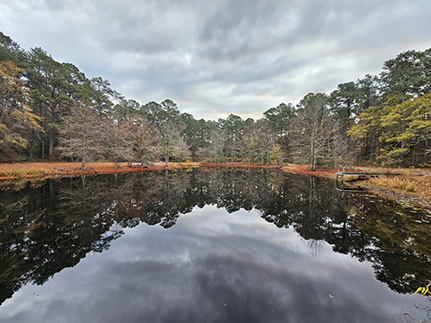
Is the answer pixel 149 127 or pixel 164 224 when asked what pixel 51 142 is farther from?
pixel 164 224

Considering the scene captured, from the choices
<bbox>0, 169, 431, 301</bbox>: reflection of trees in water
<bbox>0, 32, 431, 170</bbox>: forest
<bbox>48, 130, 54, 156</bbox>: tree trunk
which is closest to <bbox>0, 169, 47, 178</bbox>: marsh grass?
<bbox>0, 32, 431, 170</bbox>: forest

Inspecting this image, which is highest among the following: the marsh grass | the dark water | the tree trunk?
the tree trunk

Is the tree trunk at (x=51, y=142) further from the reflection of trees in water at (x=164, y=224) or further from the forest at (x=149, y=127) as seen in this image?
the reflection of trees in water at (x=164, y=224)

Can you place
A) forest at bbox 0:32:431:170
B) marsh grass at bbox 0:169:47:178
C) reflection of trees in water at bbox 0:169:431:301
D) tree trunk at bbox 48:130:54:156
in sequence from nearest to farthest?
reflection of trees in water at bbox 0:169:431:301, marsh grass at bbox 0:169:47:178, forest at bbox 0:32:431:170, tree trunk at bbox 48:130:54:156

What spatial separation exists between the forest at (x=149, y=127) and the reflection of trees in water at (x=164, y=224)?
477 inches

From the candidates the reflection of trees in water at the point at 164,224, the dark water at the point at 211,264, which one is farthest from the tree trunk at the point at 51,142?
the dark water at the point at 211,264

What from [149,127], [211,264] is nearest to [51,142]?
[149,127]

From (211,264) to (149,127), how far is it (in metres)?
26.5

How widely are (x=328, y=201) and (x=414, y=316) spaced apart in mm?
6624

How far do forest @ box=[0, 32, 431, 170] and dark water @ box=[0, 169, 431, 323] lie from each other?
14.4 m

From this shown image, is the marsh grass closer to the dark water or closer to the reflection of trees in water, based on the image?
the reflection of trees in water

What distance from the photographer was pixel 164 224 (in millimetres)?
5770

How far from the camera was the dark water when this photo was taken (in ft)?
7.97

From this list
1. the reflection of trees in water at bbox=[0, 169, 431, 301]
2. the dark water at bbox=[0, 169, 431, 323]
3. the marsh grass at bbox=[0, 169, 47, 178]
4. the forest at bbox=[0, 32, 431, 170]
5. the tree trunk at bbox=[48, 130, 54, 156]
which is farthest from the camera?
the tree trunk at bbox=[48, 130, 54, 156]
